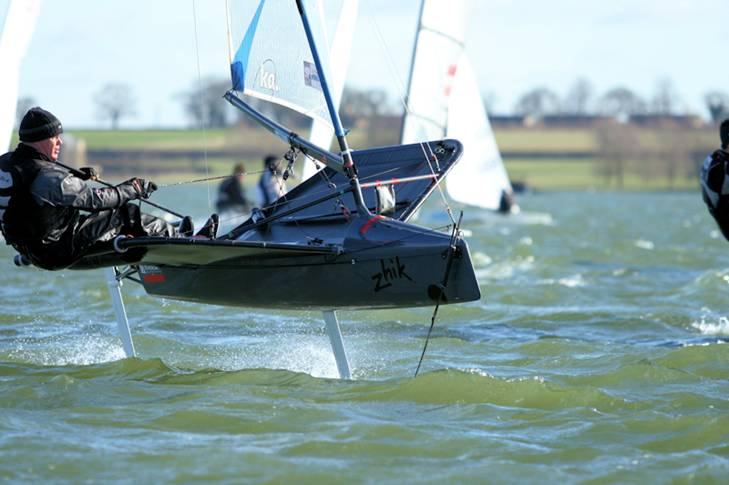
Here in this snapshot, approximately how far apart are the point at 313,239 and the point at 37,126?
141cm

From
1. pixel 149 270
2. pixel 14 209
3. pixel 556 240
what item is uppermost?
pixel 14 209

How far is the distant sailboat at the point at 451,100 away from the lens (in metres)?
13.9

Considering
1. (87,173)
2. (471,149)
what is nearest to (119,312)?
(87,173)

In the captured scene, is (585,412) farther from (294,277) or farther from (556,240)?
(556,240)

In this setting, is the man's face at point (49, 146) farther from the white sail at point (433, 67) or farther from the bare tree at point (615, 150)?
the bare tree at point (615, 150)

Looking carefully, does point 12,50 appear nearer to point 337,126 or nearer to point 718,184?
point 337,126

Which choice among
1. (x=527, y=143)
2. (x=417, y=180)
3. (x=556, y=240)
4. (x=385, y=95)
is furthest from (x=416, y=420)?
(x=527, y=143)

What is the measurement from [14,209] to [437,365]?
7.64 ft

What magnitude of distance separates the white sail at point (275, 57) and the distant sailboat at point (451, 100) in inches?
256

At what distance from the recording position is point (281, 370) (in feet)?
20.7

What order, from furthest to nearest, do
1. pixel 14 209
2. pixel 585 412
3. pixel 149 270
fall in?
pixel 149 270 < pixel 14 209 < pixel 585 412

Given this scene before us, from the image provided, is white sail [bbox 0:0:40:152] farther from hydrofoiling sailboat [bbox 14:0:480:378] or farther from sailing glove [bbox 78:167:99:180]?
sailing glove [bbox 78:167:99:180]

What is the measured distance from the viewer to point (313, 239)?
6242mm

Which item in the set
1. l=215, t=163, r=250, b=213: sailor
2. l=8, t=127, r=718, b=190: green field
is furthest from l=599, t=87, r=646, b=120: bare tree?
l=215, t=163, r=250, b=213: sailor
